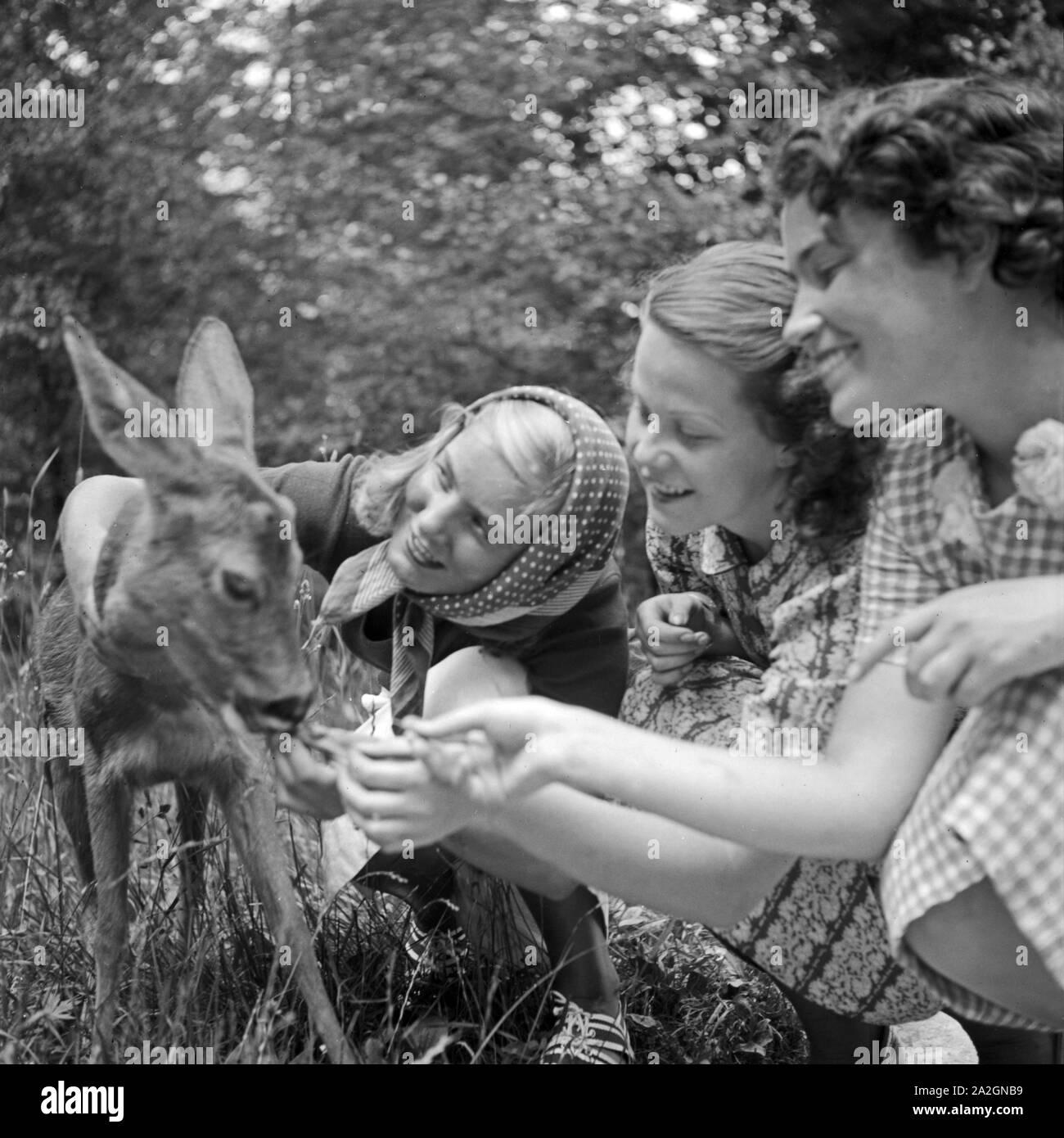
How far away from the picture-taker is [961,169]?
5.53 ft

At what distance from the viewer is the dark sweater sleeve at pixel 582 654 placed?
2.23 m

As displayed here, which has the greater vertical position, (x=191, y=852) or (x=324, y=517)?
(x=324, y=517)

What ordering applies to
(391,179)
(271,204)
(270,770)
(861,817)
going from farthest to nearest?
1. (391,179)
2. (271,204)
3. (270,770)
4. (861,817)

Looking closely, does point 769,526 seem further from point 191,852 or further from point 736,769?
point 191,852

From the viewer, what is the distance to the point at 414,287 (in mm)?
5879

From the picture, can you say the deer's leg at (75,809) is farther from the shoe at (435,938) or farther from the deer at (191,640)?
the shoe at (435,938)

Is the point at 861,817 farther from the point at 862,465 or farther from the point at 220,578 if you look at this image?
the point at 220,578

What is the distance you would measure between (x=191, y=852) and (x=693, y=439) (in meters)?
1.09

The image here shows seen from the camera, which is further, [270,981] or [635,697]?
[635,697]

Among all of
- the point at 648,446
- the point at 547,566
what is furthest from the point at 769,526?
the point at 547,566

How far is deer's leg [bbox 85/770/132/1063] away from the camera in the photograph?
200cm

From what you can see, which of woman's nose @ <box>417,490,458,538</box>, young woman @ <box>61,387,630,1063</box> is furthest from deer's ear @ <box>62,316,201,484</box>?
woman's nose @ <box>417,490,458,538</box>

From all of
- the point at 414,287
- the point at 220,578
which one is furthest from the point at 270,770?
the point at 414,287

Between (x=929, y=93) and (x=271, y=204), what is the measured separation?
12.3ft
